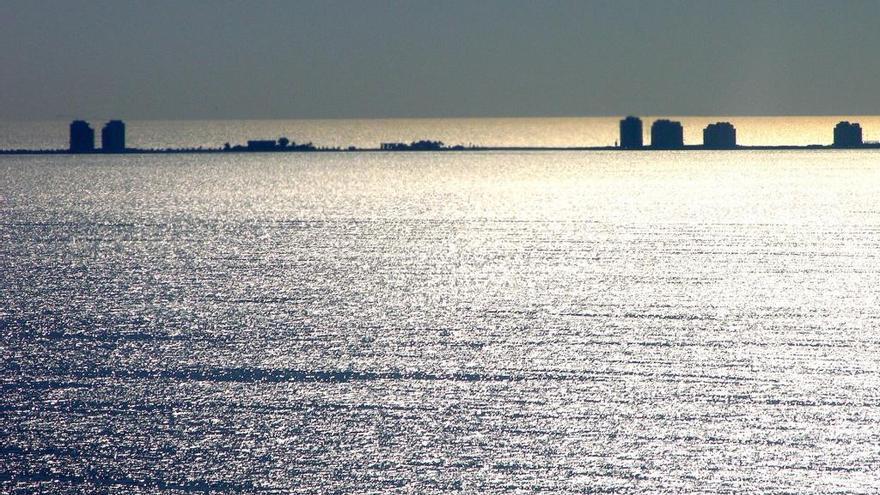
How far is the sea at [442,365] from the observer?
82.7 feet

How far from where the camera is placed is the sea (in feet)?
82.7

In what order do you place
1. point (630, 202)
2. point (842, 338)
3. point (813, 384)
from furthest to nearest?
point (630, 202), point (842, 338), point (813, 384)

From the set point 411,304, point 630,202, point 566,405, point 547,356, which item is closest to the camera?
point 566,405

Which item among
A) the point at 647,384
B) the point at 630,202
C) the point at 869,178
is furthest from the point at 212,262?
the point at 869,178

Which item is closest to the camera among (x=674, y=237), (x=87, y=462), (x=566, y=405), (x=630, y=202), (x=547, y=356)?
(x=87, y=462)

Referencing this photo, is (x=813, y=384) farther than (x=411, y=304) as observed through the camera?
No

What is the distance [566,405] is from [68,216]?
8317cm

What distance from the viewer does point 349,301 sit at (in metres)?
49.1

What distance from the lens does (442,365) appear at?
115 feet

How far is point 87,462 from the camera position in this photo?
25500mm

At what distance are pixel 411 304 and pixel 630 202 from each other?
8306cm

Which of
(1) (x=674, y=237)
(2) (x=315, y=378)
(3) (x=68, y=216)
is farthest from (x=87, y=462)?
(3) (x=68, y=216)

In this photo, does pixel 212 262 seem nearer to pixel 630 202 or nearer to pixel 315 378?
pixel 315 378

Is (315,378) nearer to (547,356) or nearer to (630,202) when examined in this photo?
(547,356)
